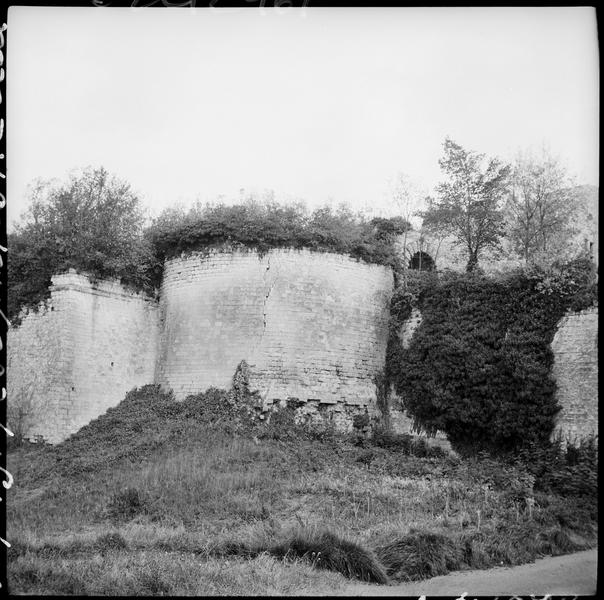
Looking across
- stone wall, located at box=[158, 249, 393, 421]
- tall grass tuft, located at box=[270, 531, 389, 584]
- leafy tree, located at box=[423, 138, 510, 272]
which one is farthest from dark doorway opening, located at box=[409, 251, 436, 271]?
tall grass tuft, located at box=[270, 531, 389, 584]

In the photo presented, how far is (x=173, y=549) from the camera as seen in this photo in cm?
980

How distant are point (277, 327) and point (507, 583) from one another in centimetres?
922

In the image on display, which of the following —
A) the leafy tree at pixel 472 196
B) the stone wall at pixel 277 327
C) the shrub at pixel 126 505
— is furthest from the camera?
the leafy tree at pixel 472 196

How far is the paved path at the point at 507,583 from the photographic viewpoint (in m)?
8.45

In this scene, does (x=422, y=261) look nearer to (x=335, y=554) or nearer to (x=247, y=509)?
(x=247, y=509)

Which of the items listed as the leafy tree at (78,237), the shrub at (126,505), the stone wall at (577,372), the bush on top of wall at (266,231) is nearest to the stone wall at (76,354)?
the leafy tree at (78,237)

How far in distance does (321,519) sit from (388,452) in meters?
5.30

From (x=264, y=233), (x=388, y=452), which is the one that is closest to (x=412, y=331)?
(x=388, y=452)

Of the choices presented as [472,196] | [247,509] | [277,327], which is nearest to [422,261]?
[472,196]

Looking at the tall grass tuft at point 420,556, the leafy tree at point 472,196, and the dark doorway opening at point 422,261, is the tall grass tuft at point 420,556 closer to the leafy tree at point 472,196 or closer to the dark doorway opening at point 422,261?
Result: the leafy tree at point 472,196

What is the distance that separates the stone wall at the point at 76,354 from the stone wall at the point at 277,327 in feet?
2.79

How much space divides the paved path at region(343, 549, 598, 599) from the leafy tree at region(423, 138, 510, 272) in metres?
10.7

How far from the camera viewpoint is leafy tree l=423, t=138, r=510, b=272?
63.2 feet

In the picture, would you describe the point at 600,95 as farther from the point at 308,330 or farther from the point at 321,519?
the point at 308,330
